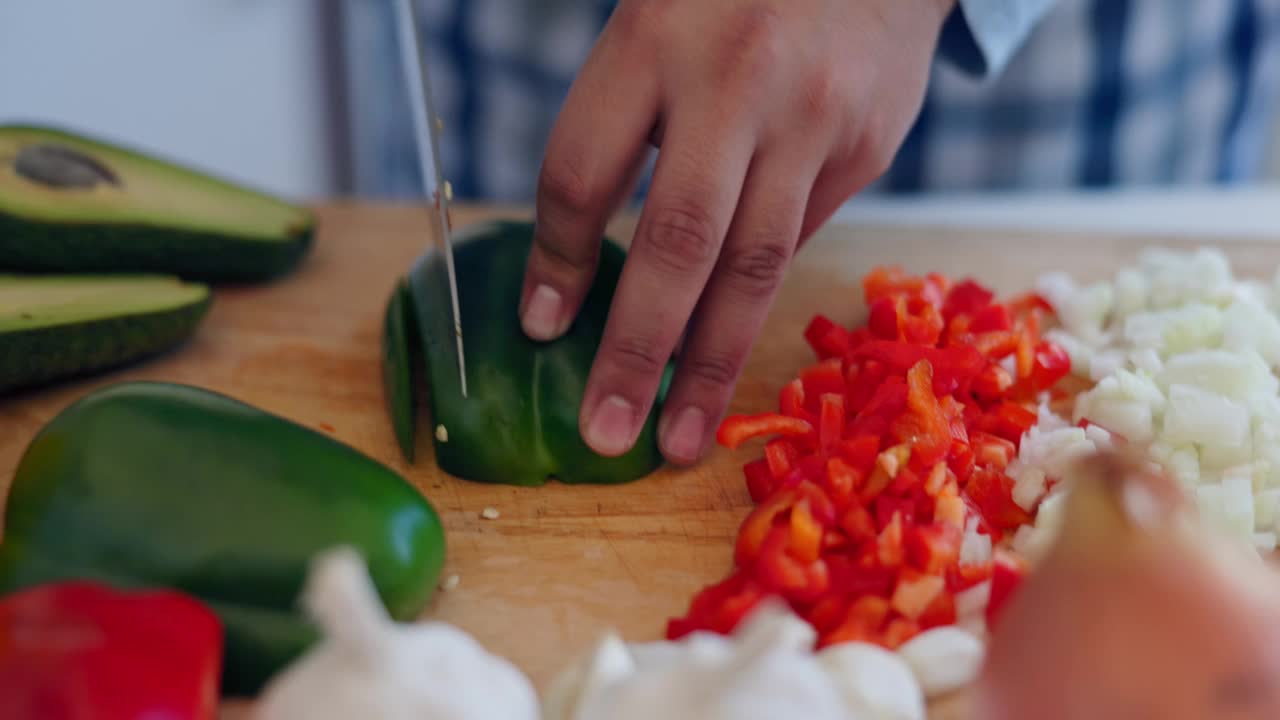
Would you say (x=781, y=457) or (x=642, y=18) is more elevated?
(x=642, y=18)

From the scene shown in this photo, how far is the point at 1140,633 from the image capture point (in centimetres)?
54

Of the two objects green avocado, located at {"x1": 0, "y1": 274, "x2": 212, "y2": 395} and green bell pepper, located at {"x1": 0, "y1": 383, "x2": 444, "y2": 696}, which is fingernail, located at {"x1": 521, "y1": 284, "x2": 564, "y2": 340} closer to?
green bell pepper, located at {"x1": 0, "y1": 383, "x2": 444, "y2": 696}

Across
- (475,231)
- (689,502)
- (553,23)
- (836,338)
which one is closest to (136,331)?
(475,231)

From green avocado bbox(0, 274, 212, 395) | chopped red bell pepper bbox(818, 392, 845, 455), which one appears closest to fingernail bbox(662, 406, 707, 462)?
chopped red bell pepper bbox(818, 392, 845, 455)

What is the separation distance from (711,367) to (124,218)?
2.78ft

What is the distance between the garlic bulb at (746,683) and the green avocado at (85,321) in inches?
29.8

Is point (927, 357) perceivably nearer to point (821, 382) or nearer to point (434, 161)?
point (821, 382)

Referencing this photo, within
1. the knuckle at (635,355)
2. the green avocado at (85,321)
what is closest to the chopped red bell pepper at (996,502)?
the knuckle at (635,355)

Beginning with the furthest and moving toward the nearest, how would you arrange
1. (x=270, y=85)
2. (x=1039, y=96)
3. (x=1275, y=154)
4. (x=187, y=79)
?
(x=1275, y=154)
(x=270, y=85)
(x=187, y=79)
(x=1039, y=96)

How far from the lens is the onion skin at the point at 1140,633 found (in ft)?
1.75

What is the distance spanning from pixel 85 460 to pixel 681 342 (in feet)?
1.88

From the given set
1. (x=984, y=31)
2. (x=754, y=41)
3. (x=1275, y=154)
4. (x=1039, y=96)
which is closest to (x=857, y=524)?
(x=754, y=41)

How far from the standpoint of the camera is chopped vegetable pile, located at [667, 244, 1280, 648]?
2.75ft

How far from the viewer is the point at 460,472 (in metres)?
1.05
